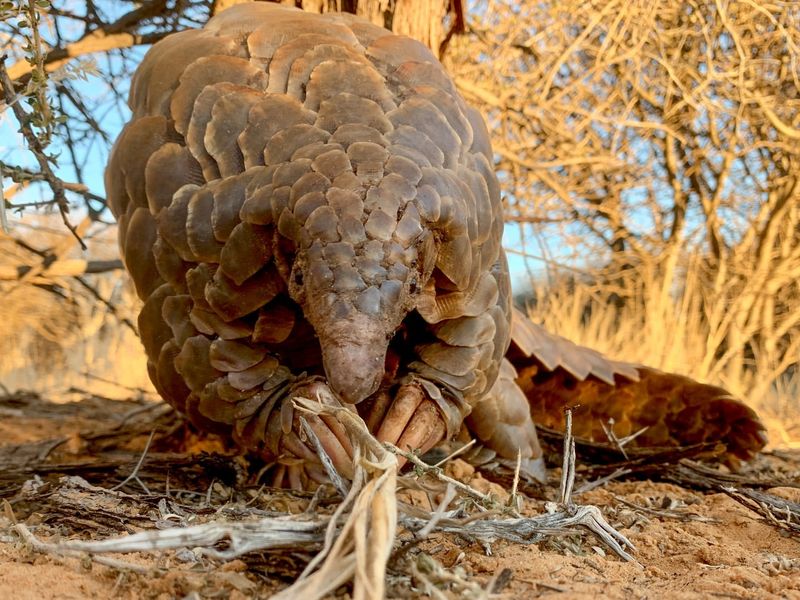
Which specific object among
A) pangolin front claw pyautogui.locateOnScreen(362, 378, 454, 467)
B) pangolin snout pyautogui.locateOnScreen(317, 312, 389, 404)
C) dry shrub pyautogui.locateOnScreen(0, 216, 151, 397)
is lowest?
dry shrub pyautogui.locateOnScreen(0, 216, 151, 397)

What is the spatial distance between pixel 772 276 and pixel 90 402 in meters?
5.37

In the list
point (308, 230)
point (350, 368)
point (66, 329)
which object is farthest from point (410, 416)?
point (66, 329)

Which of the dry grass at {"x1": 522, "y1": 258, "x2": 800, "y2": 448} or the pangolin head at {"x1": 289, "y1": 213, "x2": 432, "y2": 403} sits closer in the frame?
the pangolin head at {"x1": 289, "y1": 213, "x2": 432, "y2": 403}

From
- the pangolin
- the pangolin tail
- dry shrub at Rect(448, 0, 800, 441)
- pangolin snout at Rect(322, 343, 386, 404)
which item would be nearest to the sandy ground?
pangolin snout at Rect(322, 343, 386, 404)

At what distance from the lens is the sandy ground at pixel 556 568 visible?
142 cm

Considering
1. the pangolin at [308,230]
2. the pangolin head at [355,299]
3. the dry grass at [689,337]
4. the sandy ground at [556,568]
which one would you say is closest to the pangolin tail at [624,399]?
the pangolin at [308,230]

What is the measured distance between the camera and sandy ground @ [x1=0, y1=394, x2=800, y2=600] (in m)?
1.42

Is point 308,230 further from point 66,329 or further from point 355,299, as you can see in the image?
point 66,329

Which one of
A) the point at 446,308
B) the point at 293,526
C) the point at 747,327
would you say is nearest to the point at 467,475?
the point at 446,308

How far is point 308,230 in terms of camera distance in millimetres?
1948

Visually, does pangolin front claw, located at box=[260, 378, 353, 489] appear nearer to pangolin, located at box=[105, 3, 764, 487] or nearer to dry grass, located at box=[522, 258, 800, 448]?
pangolin, located at box=[105, 3, 764, 487]

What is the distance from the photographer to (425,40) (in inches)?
Answer: 153

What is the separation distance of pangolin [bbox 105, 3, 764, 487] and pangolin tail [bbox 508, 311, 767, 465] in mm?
1165

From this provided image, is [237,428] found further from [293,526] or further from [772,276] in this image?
[772,276]
